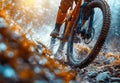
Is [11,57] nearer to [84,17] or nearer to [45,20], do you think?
[84,17]

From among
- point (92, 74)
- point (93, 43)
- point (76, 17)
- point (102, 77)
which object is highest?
point (76, 17)

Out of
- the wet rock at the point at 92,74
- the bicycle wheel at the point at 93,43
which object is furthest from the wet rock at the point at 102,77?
the bicycle wheel at the point at 93,43

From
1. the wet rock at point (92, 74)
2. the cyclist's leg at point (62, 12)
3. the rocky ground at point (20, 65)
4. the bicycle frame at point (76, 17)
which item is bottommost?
the rocky ground at point (20, 65)

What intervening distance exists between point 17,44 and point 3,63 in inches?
8.1

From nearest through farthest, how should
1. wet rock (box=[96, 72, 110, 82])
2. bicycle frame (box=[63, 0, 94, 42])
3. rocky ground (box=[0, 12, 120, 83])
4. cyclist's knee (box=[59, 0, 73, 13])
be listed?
1. rocky ground (box=[0, 12, 120, 83])
2. wet rock (box=[96, 72, 110, 82])
3. bicycle frame (box=[63, 0, 94, 42])
4. cyclist's knee (box=[59, 0, 73, 13])

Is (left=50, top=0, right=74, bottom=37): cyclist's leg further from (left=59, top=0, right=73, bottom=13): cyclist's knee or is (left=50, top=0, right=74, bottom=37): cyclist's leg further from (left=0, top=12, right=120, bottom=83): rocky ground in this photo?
(left=0, top=12, right=120, bottom=83): rocky ground

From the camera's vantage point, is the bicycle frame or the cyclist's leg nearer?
the bicycle frame

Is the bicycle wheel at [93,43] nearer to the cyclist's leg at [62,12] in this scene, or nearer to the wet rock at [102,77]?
the wet rock at [102,77]

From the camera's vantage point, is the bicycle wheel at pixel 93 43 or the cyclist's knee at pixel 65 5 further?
the cyclist's knee at pixel 65 5

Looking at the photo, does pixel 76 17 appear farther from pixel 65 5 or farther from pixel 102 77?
pixel 102 77

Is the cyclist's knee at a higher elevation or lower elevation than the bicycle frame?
higher

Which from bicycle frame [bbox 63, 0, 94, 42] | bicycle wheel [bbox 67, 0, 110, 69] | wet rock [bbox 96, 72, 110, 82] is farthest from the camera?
bicycle frame [bbox 63, 0, 94, 42]

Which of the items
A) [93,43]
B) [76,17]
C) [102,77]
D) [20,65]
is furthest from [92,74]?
[20,65]

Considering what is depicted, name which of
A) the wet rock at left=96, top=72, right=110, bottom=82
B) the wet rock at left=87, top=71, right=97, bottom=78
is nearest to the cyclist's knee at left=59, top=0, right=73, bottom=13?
the wet rock at left=87, top=71, right=97, bottom=78
